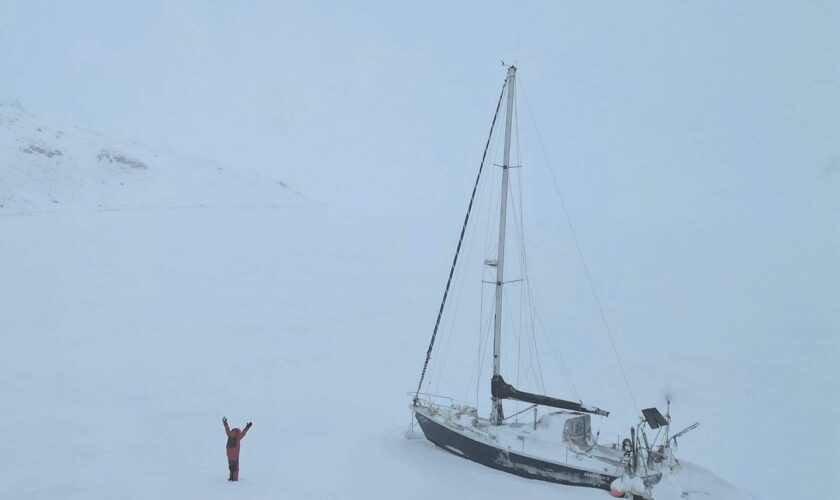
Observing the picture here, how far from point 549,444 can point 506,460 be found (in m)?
1.24

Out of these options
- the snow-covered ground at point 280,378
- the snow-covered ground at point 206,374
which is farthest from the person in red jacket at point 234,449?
the snow-covered ground at point 280,378

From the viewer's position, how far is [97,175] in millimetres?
66562

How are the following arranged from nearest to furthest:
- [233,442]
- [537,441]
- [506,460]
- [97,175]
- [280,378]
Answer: [233,442] < [506,460] < [537,441] < [280,378] < [97,175]

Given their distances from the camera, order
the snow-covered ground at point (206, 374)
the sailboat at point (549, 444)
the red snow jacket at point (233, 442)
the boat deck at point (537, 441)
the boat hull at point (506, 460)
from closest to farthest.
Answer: the red snow jacket at point (233, 442) → the snow-covered ground at point (206, 374) → the sailboat at point (549, 444) → the boat hull at point (506, 460) → the boat deck at point (537, 441)

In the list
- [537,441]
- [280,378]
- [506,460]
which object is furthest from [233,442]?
[280,378]

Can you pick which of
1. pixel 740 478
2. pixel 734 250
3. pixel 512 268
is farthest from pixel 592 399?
pixel 734 250

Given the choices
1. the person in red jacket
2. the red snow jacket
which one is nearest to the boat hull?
the person in red jacket

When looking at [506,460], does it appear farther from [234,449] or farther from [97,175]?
[97,175]

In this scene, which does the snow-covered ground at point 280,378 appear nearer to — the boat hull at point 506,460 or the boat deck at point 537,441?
the boat hull at point 506,460

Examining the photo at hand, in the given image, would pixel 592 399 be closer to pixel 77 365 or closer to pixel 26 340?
pixel 77 365

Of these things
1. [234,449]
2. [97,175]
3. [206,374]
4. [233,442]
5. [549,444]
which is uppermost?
[97,175]

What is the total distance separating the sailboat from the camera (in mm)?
14695

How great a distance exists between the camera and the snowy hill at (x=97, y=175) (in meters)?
57.0

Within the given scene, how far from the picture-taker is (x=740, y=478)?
56.1ft
